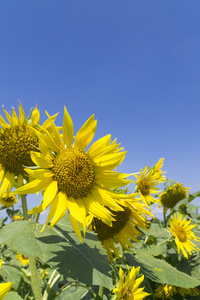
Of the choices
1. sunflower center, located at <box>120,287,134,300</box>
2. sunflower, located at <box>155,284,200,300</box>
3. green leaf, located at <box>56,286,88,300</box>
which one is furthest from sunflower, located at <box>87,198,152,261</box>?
sunflower, located at <box>155,284,200,300</box>

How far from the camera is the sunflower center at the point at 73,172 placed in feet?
5.12

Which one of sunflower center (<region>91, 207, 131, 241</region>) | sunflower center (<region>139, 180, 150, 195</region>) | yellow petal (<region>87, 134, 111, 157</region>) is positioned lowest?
sunflower center (<region>91, 207, 131, 241</region>)

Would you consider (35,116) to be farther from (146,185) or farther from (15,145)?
(146,185)

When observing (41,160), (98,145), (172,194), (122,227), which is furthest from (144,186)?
(41,160)

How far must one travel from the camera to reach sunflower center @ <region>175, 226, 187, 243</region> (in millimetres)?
3367

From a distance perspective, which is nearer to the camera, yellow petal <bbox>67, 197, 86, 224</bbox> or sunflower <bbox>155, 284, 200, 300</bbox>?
yellow petal <bbox>67, 197, 86, 224</bbox>

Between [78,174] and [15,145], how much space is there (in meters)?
0.44

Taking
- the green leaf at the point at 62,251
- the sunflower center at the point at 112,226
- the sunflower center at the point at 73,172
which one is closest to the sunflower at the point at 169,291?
the sunflower center at the point at 112,226

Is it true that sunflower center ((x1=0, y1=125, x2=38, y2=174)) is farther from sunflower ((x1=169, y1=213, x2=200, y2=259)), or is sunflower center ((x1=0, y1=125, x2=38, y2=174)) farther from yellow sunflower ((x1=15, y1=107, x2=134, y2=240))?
sunflower ((x1=169, y1=213, x2=200, y2=259))

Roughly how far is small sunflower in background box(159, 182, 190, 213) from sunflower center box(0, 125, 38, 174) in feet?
11.9

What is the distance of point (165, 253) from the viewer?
362cm

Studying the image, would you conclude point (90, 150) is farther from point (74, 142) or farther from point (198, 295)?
point (198, 295)

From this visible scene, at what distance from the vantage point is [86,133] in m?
1.64

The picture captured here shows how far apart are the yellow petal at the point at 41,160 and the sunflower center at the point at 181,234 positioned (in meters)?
2.42
